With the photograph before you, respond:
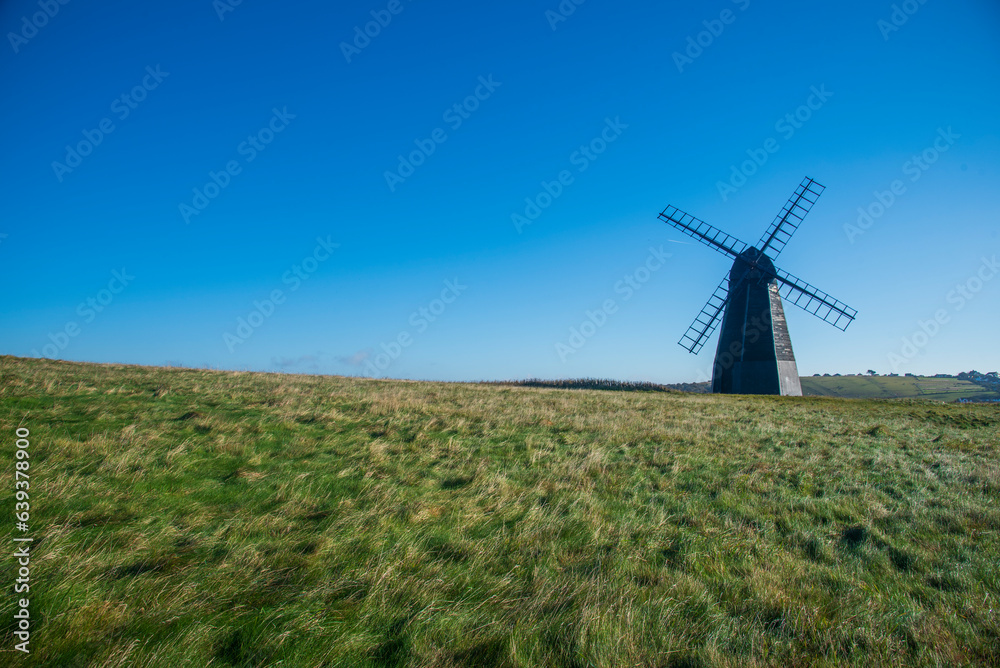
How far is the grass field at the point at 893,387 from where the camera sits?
3548 inches

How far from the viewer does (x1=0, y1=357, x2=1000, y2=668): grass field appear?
339cm

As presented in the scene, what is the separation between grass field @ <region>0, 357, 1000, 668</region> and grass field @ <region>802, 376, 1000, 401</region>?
94.7 metres

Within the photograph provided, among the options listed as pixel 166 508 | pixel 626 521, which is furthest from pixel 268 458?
pixel 626 521

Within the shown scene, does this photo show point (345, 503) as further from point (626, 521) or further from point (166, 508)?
point (626, 521)

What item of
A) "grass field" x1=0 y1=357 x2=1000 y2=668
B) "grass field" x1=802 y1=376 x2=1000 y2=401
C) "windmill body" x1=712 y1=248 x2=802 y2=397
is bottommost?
"grass field" x1=0 y1=357 x2=1000 y2=668

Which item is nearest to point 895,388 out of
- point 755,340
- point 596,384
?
point 755,340

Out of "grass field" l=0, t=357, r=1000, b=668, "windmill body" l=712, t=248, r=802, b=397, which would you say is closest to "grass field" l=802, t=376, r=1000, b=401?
"windmill body" l=712, t=248, r=802, b=397

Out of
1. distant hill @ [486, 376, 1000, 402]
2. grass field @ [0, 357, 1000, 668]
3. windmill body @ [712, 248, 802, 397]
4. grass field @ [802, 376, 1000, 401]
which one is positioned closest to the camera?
grass field @ [0, 357, 1000, 668]

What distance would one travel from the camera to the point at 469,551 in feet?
16.5

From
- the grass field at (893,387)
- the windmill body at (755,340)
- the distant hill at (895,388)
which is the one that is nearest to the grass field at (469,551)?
the windmill body at (755,340)

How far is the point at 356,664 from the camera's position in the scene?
3.17 m

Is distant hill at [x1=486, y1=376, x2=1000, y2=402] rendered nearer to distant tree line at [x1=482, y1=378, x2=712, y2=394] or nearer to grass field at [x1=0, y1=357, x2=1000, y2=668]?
distant tree line at [x1=482, y1=378, x2=712, y2=394]

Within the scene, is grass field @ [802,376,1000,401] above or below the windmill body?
above

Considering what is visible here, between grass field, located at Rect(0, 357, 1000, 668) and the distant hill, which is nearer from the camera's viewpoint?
grass field, located at Rect(0, 357, 1000, 668)
